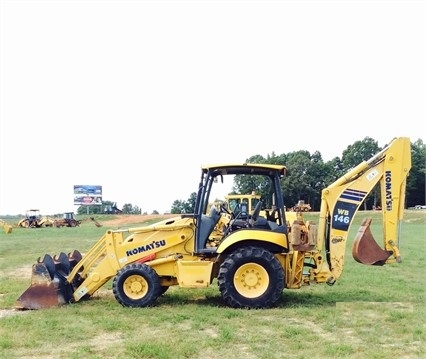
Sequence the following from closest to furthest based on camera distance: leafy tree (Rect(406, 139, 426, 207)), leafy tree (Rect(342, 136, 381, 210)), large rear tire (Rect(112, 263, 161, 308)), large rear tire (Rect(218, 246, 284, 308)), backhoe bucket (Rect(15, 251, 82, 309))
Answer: large rear tire (Rect(218, 246, 284, 308)) → large rear tire (Rect(112, 263, 161, 308)) → backhoe bucket (Rect(15, 251, 82, 309)) → leafy tree (Rect(406, 139, 426, 207)) → leafy tree (Rect(342, 136, 381, 210))

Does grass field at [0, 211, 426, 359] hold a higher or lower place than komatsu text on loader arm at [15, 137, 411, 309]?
lower

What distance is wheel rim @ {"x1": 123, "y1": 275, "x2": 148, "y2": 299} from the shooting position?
33.6ft

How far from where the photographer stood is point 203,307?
10.1 metres

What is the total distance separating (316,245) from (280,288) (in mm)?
1136

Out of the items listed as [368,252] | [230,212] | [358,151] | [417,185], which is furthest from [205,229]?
[358,151]

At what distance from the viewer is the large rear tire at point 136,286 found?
1017cm

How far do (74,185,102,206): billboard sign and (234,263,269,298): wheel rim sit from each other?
88474 mm

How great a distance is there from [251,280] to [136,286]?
Result: 211 cm

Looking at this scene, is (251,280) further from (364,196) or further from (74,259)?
(74,259)

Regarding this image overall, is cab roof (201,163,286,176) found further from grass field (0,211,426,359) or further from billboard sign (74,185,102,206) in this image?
billboard sign (74,185,102,206)

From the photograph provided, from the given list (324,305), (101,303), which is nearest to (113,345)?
(101,303)

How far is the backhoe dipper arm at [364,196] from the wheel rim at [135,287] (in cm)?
332

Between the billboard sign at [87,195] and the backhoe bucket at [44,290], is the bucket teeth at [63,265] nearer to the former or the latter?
the backhoe bucket at [44,290]

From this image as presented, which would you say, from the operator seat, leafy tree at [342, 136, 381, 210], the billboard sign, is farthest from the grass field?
the billboard sign
